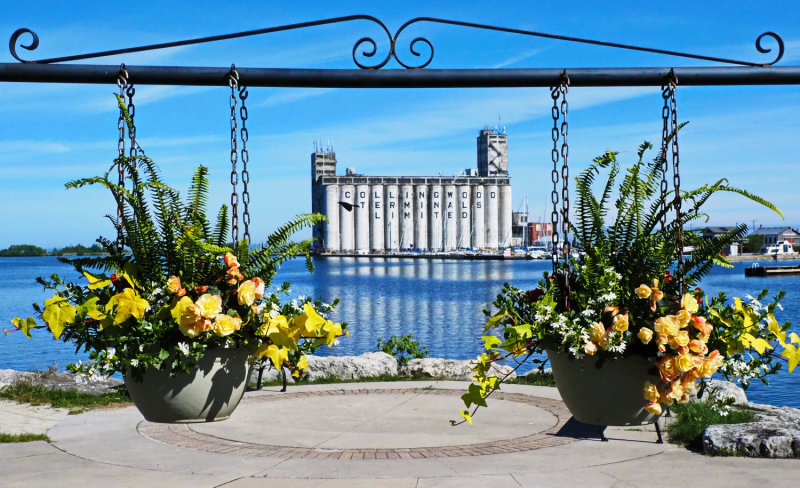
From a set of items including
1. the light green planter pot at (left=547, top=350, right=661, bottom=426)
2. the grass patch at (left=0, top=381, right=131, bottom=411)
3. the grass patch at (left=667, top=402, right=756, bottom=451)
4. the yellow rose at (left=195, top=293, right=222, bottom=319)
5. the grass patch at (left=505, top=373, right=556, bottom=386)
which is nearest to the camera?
the yellow rose at (left=195, top=293, right=222, bottom=319)

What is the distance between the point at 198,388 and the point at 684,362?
8.63 ft

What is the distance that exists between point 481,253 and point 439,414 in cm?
14254

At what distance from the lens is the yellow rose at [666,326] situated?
4.34 meters

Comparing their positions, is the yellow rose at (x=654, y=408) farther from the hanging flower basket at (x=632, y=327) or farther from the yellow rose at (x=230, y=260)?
the yellow rose at (x=230, y=260)

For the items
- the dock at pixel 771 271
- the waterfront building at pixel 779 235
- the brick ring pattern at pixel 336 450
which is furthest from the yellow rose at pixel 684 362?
the waterfront building at pixel 779 235

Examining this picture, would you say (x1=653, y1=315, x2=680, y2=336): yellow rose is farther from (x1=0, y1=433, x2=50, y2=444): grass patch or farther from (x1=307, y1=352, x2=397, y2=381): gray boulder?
(x1=307, y1=352, x2=397, y2=381): gray boulder

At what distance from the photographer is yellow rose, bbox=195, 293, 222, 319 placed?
14.0 ft

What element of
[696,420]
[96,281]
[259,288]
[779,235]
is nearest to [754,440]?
[696,420]

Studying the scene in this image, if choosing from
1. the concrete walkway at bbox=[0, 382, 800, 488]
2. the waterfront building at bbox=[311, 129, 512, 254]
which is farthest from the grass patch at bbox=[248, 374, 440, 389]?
the waterfront building at bbox=[311, 129, 512, 254]

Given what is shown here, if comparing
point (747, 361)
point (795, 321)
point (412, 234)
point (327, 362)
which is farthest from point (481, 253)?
point (747, 361)

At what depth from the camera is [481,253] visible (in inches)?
6014

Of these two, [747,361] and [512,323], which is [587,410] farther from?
[747,361]

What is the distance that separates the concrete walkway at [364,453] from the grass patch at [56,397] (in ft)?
2.31

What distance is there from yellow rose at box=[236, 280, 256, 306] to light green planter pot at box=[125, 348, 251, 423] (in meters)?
0.34
